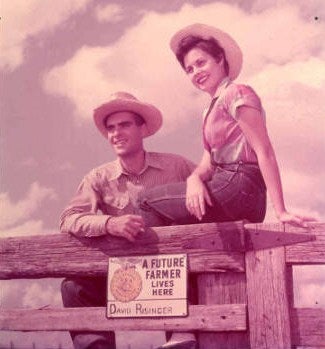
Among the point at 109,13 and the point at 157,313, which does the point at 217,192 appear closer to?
the point at 157,313

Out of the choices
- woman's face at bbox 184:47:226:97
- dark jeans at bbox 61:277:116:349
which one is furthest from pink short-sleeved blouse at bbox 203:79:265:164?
dark jeans at bbox 61:277:116:349

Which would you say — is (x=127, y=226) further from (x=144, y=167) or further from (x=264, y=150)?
→ (x=264, y=150)

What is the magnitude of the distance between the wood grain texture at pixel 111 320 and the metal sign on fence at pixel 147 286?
56 millimetres

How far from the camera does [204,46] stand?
469 centimetres

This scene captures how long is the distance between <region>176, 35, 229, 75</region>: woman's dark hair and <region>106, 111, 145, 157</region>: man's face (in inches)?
26.8

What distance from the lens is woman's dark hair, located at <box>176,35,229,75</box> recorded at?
184 inches

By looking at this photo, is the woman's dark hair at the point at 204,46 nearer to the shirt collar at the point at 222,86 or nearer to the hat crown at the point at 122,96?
the shirt collar at the point at 222,86

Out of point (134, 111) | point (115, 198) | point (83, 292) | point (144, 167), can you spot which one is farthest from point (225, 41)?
point (83, 292)

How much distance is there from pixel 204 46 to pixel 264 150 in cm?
105

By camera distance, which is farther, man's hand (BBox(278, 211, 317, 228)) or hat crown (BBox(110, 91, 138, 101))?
hat crown (BBox(110, 91, 138, 101))

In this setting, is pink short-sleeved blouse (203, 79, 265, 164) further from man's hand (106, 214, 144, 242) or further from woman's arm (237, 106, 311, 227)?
man's hand (106, 214, 144, 242)

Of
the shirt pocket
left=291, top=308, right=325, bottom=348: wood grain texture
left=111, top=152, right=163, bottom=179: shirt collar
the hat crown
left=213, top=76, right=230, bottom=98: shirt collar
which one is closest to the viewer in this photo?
left=291, top=308, right=325, bottom=348: wood grain texture

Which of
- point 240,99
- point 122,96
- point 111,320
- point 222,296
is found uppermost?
point 122,96

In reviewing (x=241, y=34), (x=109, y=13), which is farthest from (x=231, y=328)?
(x=109, y=13)
